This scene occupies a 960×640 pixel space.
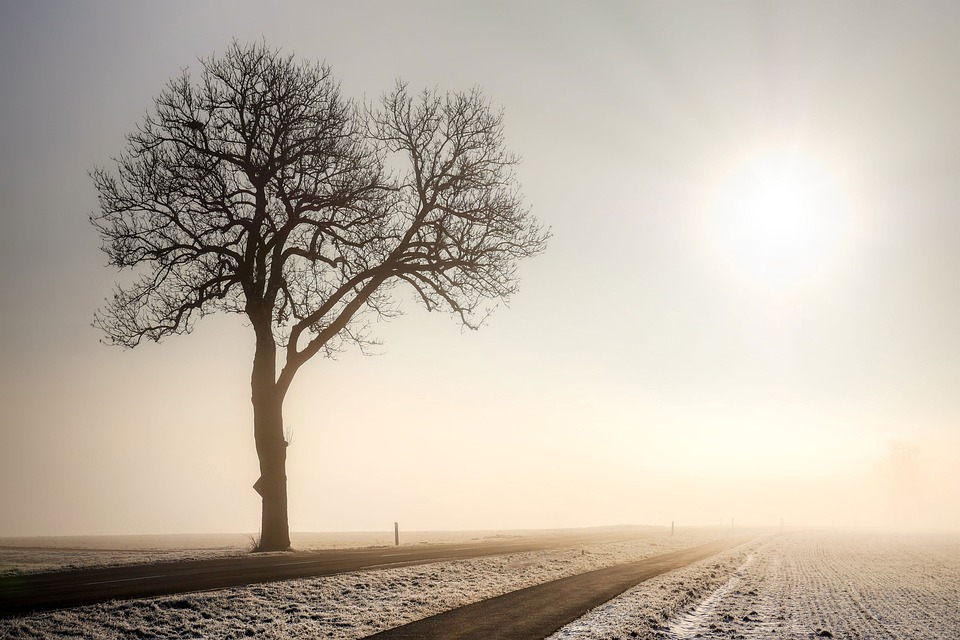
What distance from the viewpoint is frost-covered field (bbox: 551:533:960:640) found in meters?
12.0

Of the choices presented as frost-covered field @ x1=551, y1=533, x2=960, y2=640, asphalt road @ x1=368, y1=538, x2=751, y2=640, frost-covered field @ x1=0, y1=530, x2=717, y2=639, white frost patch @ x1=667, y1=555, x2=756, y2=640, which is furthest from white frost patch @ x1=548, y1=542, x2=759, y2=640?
frost-covered field @ x1=0, y1=530, x2=717, y2=639

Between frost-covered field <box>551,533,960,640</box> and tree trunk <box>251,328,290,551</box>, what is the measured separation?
12.5m

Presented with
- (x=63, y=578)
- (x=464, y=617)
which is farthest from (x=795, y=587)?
(x=63, y=578)

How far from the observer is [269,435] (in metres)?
24.0

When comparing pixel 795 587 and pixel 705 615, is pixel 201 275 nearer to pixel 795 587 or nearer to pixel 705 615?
pixel 705 615

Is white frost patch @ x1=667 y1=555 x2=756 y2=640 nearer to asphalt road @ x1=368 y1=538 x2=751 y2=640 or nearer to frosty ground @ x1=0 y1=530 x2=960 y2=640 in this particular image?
frosty ground @ x1=0 y1=530 x2=960 y2=640

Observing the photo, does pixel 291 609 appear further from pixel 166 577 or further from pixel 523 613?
pixel 523 613

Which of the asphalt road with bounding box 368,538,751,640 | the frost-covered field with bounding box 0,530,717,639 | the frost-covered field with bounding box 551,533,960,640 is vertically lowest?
the frost-covered field with bounding box 551,533,960,640

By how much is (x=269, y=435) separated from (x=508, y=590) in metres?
11.7

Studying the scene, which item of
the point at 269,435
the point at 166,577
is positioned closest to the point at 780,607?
the point at 166,577

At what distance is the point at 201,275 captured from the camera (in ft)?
81.1

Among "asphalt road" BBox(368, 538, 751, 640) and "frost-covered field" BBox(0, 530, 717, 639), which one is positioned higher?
"frost-covered field" BBox(0, 530, 717, 639)

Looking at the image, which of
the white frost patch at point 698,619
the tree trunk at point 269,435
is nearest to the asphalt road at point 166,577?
the tree trunk at point 269,435

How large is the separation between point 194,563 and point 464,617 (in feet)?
28.4
